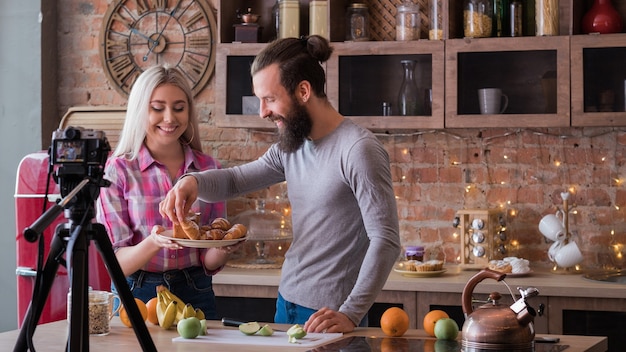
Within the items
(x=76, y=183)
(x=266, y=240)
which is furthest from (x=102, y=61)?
(x=76, y=183)

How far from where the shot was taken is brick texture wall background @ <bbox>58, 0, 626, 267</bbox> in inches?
172

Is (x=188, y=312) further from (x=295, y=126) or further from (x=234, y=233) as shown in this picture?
(x=295, y=126)

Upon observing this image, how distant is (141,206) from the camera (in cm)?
308

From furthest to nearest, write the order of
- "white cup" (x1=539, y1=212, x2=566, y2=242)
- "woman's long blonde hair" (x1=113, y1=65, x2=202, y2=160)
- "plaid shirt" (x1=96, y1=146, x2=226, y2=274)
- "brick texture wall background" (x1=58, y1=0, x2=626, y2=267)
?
"brick texture wall background" (x1=58, y1=0, x2=626, y2=267) < "white cup" (x1=539, y1=212, x2=566, y2=242) < "woman's long blonde hair" (x1=113, y1=65, x2=202, y2=160) < "plaid shirt" (x1=96, y1=146, x2=226, y2=274)

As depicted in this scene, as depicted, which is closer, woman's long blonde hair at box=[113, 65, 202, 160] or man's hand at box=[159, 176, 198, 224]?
man's hand at box=[159, 176, 198, 224]

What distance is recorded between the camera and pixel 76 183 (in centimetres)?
189

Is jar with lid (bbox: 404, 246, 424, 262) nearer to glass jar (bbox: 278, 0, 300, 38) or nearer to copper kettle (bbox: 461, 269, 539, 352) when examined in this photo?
glass jar (bbox: 278, 0, 300, 38)

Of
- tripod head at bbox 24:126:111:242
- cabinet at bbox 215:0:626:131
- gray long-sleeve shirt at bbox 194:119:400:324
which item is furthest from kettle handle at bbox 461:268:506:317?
cabinet at bbox 215:0:626:131

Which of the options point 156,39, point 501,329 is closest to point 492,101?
point 156,39

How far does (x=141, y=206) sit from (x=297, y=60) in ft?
2.41

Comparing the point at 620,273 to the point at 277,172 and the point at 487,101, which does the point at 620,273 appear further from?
the point at 277,172

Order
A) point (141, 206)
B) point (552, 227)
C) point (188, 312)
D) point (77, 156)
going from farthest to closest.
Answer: point (552, 227) < point (141, 206) < point (188, 312) < point (77, 156)

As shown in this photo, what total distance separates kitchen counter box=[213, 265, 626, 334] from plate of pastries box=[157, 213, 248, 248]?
4.41ft

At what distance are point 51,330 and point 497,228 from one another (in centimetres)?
234
